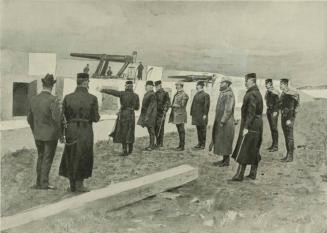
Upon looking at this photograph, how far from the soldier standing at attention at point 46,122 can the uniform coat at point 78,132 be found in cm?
9

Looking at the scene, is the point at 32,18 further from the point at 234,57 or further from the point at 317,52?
the point at 317,52

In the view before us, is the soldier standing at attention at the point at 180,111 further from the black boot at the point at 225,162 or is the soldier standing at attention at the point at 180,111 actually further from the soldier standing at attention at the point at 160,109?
the black boot at the point at 225,162

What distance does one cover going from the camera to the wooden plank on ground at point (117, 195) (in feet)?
12.4

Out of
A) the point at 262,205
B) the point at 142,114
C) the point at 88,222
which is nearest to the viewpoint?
the point at 88,222

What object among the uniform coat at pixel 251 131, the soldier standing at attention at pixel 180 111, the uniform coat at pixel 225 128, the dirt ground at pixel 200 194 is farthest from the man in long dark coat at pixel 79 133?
the uniform coat at pixel 251 131

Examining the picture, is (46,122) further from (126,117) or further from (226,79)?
(226,79)

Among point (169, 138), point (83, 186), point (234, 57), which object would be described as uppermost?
point (234, 57)

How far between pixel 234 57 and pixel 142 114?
953 mm

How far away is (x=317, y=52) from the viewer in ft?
14.4

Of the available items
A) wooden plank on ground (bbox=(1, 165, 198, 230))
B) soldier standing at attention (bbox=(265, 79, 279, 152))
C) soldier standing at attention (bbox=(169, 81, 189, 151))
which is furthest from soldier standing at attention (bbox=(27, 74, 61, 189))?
soldier standing at attention (bbox=(265, 79, 279, 152))

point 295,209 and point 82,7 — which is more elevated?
point 82,7

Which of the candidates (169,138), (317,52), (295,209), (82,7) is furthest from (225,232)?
(82,7)

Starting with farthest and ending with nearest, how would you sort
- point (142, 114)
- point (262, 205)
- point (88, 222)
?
point (142, 114)
point (262, 205)
point (88, 222)

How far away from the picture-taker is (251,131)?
4.27 metres
